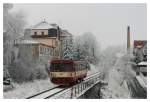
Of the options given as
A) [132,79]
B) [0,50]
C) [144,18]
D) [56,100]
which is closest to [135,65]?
[132,79]

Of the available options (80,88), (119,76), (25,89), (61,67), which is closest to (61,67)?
(61,67)

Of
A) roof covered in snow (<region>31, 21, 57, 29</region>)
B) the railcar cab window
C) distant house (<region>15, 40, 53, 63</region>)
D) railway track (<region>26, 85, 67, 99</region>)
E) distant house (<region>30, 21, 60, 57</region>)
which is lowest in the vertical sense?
railway track (<region>26, 85, 67, 99</region>)

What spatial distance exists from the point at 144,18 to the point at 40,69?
1.06 metres

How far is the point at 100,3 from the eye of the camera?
12.2ft

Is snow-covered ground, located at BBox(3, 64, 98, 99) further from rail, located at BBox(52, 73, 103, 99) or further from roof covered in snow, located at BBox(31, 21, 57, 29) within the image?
roof covered in snow, located at BBox(31, 21, 57, 29)

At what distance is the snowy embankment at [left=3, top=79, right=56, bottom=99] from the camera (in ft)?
12.1

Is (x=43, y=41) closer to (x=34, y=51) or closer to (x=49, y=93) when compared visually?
(x=34, y=51)

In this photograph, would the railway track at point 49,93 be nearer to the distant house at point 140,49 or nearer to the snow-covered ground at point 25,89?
the snow-covered ground at point 25,89

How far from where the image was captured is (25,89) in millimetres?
3701

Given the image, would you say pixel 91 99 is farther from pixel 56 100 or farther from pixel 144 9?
pixel 144 9

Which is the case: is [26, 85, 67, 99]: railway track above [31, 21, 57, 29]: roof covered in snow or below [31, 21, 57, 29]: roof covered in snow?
below

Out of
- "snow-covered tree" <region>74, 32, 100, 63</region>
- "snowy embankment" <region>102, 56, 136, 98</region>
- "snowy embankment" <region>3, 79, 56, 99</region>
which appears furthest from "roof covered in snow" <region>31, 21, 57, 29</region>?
"snowy embankment" <region>102, 56, 136, 98</region>

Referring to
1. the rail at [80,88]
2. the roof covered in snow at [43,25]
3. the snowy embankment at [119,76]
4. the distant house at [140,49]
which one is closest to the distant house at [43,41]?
the roof covered in snow at [43,25]

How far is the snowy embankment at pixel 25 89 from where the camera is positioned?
3.70 meters
